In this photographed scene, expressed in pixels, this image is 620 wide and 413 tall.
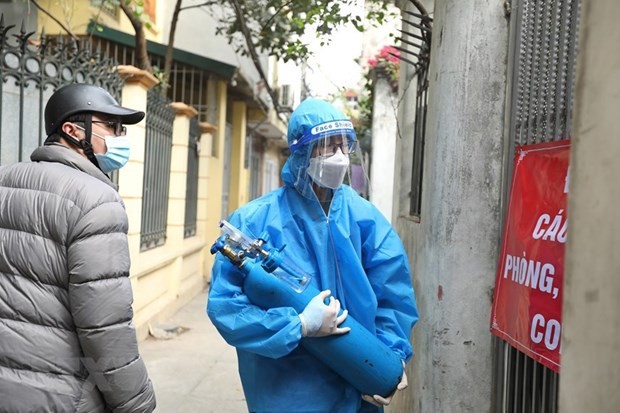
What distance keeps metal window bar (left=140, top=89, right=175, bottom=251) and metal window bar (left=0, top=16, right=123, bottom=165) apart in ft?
6.05

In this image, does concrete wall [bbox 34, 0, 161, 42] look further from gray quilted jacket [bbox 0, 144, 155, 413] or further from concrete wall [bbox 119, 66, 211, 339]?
gray quilted jacket [bbox 0, 144, 155, 413]

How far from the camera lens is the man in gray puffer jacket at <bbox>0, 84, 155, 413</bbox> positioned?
1950mm

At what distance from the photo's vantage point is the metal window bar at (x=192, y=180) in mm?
9148

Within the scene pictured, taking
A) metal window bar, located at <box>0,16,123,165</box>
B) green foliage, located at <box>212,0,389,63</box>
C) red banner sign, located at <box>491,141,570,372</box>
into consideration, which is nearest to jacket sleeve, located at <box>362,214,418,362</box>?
red banner sign, located at <box>491,141,570,372</box>

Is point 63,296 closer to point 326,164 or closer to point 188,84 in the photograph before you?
point 326,164

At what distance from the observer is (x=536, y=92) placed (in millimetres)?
Answer: 2617

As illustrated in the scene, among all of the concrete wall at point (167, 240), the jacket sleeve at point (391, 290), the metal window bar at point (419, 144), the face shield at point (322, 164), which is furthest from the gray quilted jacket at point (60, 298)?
the concrete wall at point (167, 240)

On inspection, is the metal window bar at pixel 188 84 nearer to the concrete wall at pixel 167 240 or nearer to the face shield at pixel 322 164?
the concrete wall at pixel 167 240

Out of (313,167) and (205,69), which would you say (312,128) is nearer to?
(313,167)

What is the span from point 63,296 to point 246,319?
0.58m

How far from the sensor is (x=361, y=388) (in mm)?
2260

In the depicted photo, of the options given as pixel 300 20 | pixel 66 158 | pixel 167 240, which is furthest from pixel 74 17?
pixel 66 158

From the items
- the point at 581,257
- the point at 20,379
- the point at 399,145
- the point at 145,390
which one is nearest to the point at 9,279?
the point at 20,379

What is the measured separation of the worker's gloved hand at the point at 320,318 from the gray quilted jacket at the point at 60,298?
0.58 m
